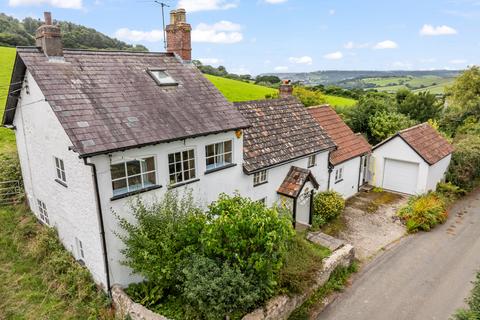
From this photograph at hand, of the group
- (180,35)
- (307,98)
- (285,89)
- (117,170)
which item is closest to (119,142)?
(117,170)

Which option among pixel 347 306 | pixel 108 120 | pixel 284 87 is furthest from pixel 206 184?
pixel 284 87

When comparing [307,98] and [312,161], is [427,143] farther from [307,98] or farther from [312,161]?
[307,98]

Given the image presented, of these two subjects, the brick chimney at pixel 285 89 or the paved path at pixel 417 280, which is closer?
the paved path at pixel 417 280

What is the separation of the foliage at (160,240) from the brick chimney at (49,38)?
21.4ft

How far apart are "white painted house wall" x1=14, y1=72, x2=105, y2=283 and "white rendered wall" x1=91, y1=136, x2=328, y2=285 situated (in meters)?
0.45

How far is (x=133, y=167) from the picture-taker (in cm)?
1199

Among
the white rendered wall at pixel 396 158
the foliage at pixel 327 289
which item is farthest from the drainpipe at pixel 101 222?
the white rendered wall at pixel 396 158

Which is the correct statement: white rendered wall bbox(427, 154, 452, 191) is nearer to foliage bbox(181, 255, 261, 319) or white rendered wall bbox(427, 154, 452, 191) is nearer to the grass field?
foliage bbox(181, 255, 261, 319)

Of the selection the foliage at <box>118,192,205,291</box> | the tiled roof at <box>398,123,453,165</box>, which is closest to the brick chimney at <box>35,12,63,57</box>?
the foliage at <box>118,192,205,291</box>

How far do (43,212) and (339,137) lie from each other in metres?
17.8

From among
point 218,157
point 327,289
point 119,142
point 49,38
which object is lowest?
point 327,289

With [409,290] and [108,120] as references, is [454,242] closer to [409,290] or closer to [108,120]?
[409,290]

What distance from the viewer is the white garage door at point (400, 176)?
23.2 meters

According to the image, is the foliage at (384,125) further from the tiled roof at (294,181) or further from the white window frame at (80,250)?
the white window frame at (80,250)
